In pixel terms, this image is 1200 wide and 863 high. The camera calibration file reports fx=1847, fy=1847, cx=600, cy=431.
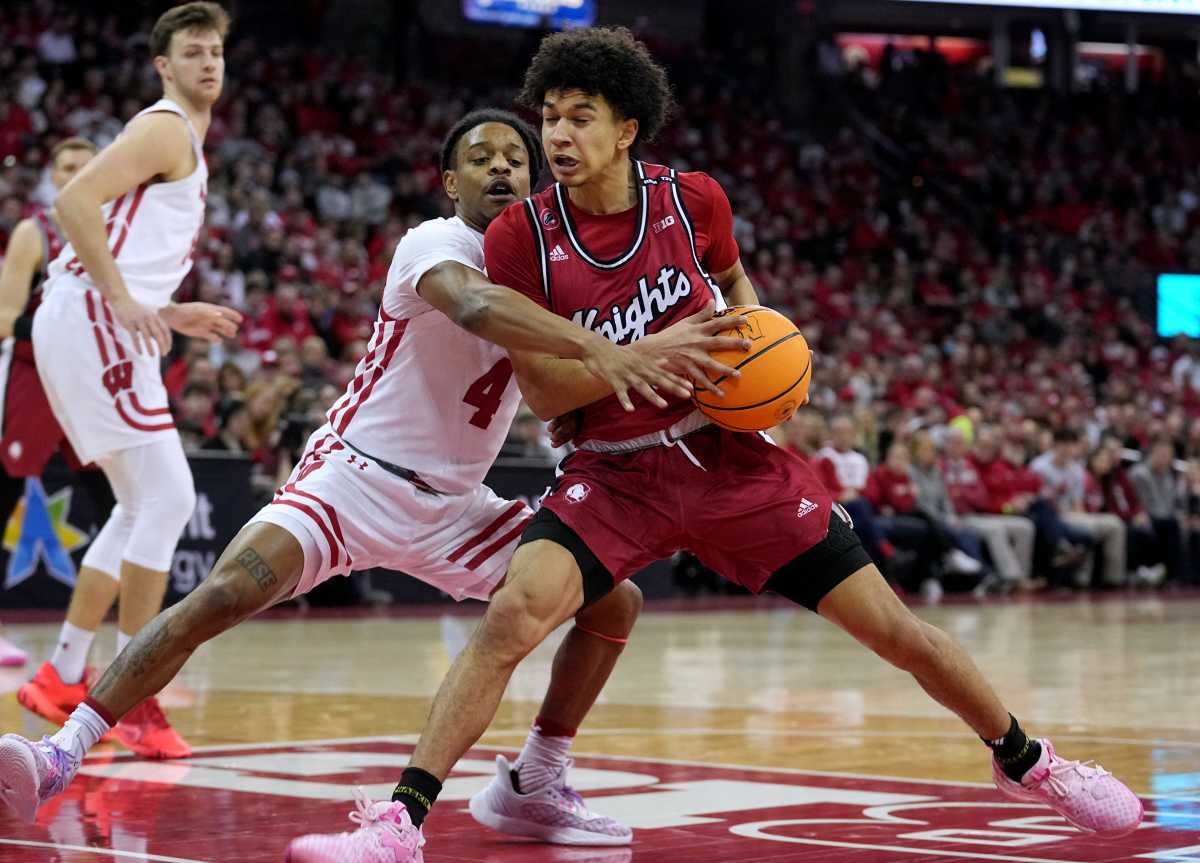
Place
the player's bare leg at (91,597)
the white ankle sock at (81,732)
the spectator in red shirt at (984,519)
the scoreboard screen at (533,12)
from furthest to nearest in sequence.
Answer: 1. the scoreboard screen at (533,12)
2. the spectator in red shirt at (984,519)
3. the player's bare leg at (91,597)
4. the white ankle sock at (81,732)

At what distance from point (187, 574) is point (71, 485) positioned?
105cm

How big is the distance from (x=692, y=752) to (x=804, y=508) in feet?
7.44

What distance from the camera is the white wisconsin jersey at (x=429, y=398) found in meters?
5.04

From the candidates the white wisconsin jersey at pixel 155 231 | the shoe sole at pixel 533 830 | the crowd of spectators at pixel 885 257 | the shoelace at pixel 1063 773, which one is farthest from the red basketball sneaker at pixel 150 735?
the crowd of spectators at pixel 885 257

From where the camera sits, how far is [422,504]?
5027mm

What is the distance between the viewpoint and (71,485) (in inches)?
527

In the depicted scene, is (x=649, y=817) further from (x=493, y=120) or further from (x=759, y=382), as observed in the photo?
(x=493, y=120)

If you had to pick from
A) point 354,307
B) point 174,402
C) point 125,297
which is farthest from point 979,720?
point 354,307

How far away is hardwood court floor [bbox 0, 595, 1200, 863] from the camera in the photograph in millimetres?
4789

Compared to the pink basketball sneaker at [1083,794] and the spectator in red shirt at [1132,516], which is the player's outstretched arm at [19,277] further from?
the spectator in red shirt at [1132,516]

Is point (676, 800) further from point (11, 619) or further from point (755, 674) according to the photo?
point (11, 619)

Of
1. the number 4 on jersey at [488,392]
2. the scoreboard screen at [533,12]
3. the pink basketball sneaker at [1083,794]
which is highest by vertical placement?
the scoreboard screen at [533,12]

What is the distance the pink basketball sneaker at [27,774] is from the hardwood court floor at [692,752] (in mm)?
139

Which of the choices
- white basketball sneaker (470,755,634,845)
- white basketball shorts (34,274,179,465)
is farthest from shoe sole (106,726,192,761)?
white basketball sneaker (470,755,634,845)
